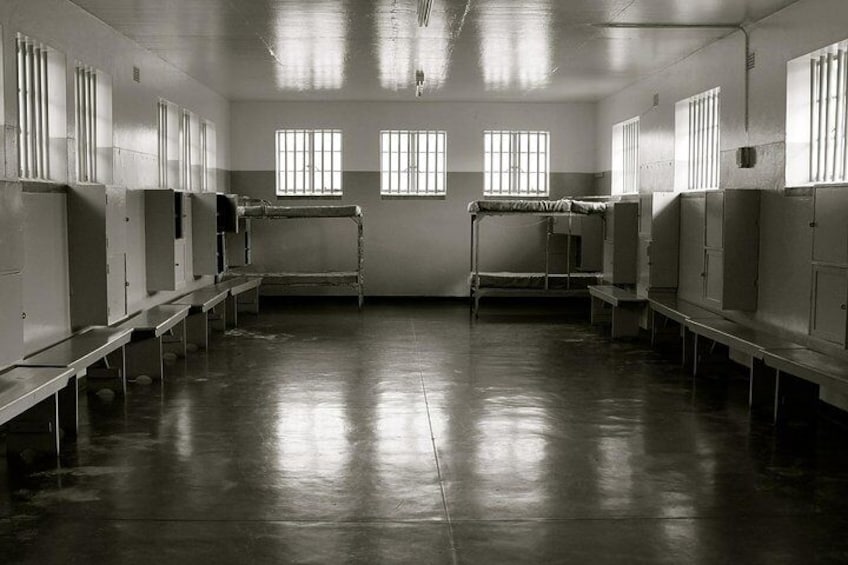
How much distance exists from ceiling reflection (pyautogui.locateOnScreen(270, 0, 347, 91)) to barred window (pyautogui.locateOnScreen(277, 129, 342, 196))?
1.54 meters

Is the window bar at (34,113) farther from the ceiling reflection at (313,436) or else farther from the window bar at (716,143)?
the window bar at (716,143)

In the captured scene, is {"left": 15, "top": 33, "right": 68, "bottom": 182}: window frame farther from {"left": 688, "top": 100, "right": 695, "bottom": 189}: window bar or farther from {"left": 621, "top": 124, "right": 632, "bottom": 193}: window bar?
{"left": 621, "top": 124, "right": 632, "bottom": 193}: window bar

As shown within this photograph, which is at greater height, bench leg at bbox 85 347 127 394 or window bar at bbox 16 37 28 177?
window bar at bbox 16 37 28 177

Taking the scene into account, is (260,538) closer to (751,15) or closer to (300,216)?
(751,15)

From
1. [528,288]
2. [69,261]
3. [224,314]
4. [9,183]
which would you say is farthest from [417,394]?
[528,288]

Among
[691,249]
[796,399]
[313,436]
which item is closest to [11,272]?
[313,436]

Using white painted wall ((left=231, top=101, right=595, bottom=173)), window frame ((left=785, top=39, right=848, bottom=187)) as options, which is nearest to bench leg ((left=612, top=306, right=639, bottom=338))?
window frame ((left=785, top=39, right=848, bottom=187))

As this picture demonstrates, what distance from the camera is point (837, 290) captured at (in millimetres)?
5934

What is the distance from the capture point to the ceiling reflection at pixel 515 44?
7.09 metres

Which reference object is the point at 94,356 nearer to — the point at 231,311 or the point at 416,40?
the point at 416,40

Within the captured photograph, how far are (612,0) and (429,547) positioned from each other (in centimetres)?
450

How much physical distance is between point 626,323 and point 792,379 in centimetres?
373

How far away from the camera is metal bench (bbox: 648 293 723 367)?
7.85 metres

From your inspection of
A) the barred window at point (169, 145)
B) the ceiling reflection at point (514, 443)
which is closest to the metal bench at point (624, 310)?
the ceiling reflection at point (514, 443)
